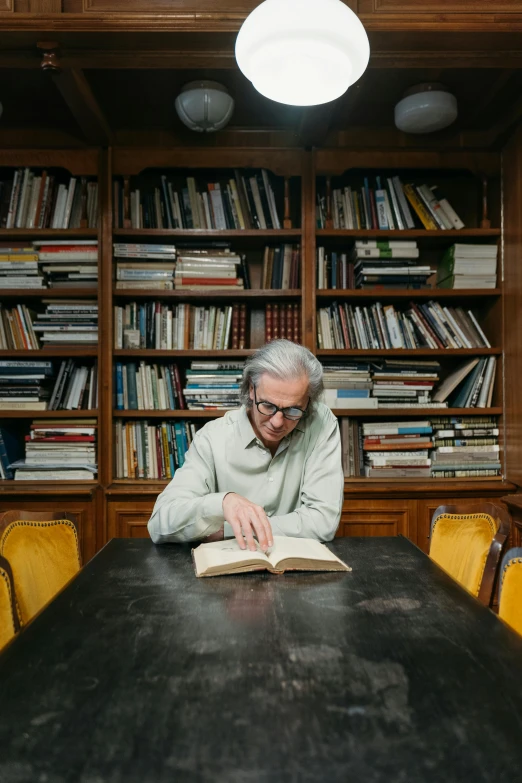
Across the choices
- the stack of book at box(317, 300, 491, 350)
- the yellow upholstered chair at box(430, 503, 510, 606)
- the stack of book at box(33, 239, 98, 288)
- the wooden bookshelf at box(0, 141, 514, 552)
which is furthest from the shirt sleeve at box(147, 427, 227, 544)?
the stack of book at box(33, 239, 98, 288)

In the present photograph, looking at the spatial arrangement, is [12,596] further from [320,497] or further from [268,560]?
[320,497]

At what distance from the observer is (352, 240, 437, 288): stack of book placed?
2.85m

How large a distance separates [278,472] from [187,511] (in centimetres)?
39

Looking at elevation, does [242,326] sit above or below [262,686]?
above

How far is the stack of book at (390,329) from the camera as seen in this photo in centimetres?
290

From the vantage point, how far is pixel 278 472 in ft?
5.88

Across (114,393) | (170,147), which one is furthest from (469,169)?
(114,393)

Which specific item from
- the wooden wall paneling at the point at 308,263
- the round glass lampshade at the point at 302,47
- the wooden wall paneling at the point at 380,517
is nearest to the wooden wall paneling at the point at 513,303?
the wooden wall paneling at the point at 380,517

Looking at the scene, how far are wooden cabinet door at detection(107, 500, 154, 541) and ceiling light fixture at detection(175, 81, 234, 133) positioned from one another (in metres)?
1.84

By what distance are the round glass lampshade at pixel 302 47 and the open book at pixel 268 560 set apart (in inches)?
47.0

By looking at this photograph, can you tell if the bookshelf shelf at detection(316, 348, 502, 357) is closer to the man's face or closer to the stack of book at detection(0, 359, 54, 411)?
the man's face

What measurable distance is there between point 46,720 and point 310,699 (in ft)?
1.11

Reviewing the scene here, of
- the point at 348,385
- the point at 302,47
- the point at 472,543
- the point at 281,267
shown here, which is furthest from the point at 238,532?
the point at 281,267

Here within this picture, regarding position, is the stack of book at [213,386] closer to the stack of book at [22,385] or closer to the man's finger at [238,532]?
the stack of book at [22,385]
